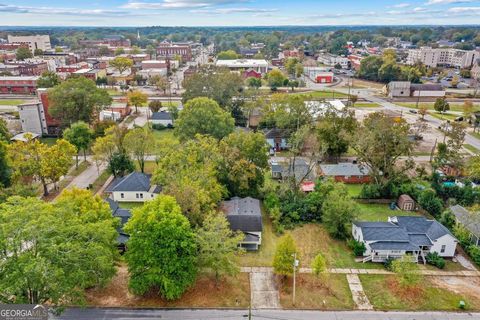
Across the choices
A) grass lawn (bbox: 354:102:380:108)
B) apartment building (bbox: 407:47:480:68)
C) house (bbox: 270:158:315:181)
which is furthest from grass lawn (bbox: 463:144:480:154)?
apartment building (bbox: 407:47:480:68)

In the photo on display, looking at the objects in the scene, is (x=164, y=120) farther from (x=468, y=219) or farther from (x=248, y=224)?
(x=468, y=219)

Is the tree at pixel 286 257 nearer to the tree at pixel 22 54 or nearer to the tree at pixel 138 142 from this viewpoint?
the tree at pixel 138 142

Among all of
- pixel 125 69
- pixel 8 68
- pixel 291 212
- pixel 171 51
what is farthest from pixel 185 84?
pixel 171 51

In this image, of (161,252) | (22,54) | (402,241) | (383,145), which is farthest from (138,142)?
(22,54)

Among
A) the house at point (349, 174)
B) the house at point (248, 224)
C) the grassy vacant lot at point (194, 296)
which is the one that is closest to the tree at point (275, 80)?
the house at point (349, 174)

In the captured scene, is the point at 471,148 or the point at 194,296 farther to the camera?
the point at 471,148
